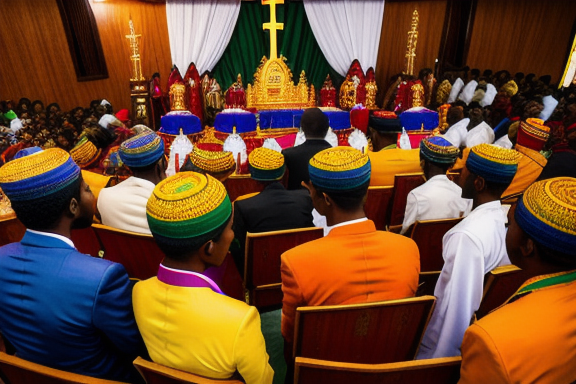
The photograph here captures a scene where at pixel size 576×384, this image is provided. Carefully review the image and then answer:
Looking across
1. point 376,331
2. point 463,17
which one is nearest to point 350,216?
point 376,331

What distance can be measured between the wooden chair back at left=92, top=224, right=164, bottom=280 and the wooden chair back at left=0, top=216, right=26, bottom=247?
628mm

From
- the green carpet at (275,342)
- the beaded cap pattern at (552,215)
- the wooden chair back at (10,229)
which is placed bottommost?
the green carpet at (275,342)

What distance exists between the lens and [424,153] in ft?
6.75

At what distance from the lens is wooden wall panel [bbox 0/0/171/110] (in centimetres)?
615

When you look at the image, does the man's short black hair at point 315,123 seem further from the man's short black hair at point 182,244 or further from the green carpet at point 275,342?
the man's short black hair at point 182,244

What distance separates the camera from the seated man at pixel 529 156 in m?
2.48

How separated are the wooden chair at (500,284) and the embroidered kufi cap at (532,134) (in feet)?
5.84

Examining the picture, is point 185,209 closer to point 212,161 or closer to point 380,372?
point 380,372

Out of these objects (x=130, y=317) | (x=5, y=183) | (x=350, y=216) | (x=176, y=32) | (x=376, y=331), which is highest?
(x=176, y=32)

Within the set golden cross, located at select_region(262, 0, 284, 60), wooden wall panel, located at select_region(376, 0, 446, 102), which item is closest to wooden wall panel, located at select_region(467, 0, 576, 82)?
wooden wall panel, located at select_region(376, 0, 446, 102)

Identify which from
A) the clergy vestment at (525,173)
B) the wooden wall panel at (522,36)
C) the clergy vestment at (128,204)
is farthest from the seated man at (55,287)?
the wooden wall panel at (522,36)

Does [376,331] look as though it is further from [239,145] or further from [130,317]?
[239,145]

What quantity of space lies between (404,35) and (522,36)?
108 inches

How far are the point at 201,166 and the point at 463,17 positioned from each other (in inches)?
316
